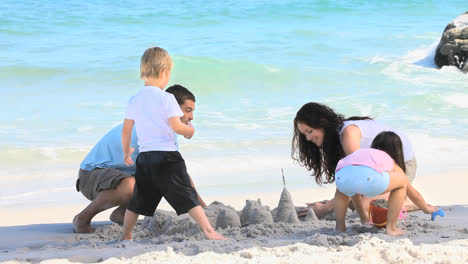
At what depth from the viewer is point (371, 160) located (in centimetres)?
335

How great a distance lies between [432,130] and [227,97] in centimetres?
408

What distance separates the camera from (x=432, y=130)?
8422mm

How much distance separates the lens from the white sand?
3.07 m

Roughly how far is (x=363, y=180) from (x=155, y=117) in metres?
1.14

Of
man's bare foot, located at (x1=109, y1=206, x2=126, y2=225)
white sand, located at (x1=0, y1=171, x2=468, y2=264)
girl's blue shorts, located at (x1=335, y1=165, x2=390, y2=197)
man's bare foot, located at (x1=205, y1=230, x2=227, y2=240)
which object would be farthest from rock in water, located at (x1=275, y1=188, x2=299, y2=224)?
man's bare foot, located at (x1=109, y1=206, x2=126, y2=225)

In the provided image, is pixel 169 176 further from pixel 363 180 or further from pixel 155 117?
pixel 363 180

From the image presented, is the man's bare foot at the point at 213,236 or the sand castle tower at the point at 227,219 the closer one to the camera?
the man's bare foot at the point at 213,236

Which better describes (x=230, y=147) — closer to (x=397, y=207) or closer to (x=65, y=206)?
(x=65, y=206)

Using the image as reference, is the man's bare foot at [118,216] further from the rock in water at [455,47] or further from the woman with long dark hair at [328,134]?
the rock in water at [455,47]

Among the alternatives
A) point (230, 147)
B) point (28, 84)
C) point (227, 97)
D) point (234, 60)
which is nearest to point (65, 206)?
point (230, 147)

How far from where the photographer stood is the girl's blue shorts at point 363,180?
329 centimetres

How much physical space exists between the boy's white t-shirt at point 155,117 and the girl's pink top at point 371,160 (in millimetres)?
927

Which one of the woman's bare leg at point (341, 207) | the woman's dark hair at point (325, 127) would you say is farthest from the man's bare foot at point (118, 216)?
the woman's bare leg at point (341, 207)

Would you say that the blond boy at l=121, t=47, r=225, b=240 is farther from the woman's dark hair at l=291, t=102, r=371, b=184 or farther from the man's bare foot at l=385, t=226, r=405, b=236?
the man's bare foot at l=385, t=226, r=405, b=236
